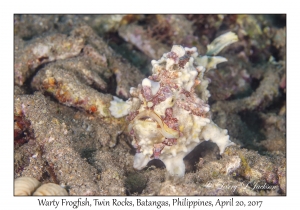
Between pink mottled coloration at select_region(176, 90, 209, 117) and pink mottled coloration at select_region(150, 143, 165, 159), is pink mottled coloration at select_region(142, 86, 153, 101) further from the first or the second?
pink mottled coloration at select_region(150, 143, 165, 159)

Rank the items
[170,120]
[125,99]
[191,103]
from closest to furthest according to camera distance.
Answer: [170,120]
[191,103]
[125,99]

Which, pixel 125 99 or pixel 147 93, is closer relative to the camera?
pixel 147 93

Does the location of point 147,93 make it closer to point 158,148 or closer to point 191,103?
point 191,103

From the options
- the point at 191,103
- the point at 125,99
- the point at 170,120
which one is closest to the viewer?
the point at 170,120

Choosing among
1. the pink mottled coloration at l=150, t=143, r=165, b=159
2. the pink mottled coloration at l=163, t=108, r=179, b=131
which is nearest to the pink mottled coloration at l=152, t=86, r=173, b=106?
the pink mottled coloration at l=163, t=108, r=179, b=131

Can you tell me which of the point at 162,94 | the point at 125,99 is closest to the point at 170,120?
the point at 162,94

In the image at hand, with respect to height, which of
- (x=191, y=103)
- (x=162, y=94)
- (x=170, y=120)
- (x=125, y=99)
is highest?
(x=125, y=99)

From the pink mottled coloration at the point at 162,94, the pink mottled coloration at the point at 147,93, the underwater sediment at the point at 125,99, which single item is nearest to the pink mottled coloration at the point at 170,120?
the underwater sediment at the point at 125,99

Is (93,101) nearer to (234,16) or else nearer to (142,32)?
(142,32)
